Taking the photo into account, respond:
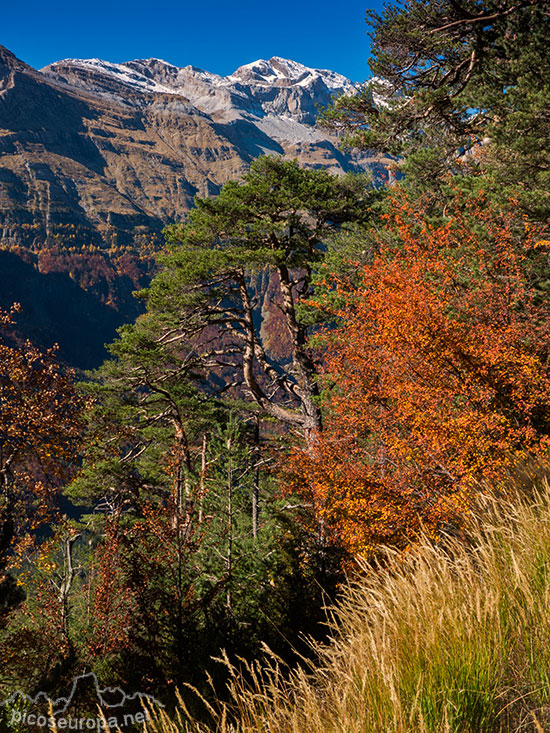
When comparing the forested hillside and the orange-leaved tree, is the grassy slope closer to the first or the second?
the forested hillside

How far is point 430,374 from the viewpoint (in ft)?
34.9

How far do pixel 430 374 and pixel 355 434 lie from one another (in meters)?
3.15

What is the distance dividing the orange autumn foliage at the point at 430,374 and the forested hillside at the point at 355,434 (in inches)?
3.1

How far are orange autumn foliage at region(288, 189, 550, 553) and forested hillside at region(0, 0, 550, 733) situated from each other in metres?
0.08

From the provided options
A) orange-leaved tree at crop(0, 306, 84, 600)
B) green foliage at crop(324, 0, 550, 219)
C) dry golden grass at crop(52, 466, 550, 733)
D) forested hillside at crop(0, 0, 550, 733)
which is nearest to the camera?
dry golden grass at crop(52, 466, 550, 733)

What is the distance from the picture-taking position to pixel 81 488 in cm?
1669

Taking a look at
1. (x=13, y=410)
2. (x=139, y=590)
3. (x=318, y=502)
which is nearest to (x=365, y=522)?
(x=318, y=502)

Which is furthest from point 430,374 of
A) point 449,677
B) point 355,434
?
point 449,677

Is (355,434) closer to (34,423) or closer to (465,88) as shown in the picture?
(34,423)

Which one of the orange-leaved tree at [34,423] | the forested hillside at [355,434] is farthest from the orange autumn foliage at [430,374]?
the orange-leaved tree at [34,423]

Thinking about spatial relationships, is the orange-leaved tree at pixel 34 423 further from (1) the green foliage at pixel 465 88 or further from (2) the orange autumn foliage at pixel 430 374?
(1) the green foliage at pixel 465 88

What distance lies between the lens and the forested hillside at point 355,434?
10.5 feet

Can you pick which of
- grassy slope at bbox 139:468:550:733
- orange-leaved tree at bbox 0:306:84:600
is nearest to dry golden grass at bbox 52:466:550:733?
grassy slope at bbox 139:468:550:733

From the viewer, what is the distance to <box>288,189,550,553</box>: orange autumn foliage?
9.10 metres
